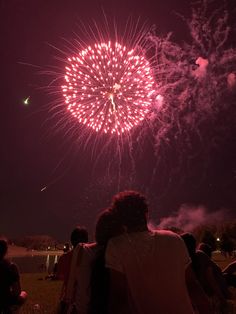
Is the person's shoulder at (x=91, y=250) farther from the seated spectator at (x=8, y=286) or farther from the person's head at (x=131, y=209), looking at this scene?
the seated spectator at (x=8, y=286)

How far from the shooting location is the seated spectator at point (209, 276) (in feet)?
21.5

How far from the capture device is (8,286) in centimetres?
532

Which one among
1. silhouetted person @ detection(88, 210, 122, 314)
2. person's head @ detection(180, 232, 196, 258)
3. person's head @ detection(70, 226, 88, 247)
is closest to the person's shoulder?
silhouetted person @ detection(88, 210, 122, 314)

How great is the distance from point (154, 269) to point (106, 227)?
0.67m

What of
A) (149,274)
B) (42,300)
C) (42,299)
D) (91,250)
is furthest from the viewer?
(42,299)

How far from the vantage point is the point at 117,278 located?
3.23 m

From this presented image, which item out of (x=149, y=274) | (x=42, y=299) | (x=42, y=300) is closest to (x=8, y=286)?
(x=149, y=274)

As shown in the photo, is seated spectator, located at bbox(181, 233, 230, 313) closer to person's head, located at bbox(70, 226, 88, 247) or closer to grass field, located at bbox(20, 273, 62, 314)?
person's head, located at bbox(70, 226, 88, 247)

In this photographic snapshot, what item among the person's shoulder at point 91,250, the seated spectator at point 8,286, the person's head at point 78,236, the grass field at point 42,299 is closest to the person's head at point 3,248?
the seated spectator at point 8,286

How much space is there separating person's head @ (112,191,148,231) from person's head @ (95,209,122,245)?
57 millimetres

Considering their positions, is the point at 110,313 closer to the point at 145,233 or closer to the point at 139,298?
the point at 139,298

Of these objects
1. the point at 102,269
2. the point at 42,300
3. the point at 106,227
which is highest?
the point at 106,227

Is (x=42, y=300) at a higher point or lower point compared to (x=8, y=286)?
lower

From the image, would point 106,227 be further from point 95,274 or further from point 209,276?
point 209,276
